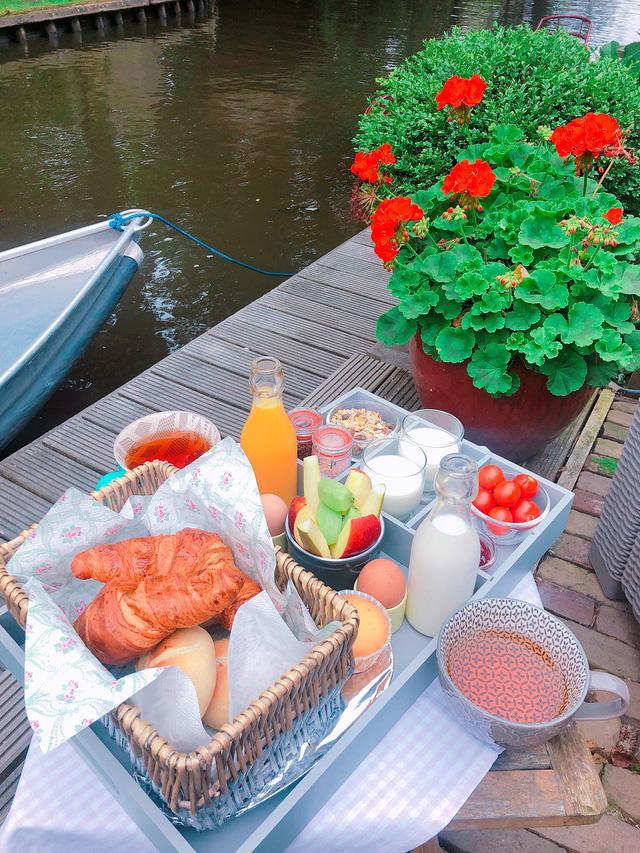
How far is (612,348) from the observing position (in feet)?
7.02

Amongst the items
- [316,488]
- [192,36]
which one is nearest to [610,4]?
[192,36]

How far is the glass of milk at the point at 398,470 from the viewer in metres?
1.66

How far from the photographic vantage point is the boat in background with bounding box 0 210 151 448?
348 cm

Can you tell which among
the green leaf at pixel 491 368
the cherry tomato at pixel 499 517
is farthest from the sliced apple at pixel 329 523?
the green leaf at pixel 491 368

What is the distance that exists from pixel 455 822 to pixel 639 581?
4.33ft

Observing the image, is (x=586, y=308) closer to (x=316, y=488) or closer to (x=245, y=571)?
(x=316, y=488)

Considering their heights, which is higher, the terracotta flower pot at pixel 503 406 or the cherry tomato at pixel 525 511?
the cherry tomato at pixel 525 511

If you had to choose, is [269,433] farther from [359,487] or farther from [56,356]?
[56,356]

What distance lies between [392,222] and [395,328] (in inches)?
21.1

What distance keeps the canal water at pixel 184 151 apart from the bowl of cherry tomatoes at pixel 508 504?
149 inches

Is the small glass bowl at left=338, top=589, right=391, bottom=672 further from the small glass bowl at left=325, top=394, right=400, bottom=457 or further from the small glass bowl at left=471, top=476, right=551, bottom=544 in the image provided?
the small glass bowl at left=325, top=394, right=400, bottom=457

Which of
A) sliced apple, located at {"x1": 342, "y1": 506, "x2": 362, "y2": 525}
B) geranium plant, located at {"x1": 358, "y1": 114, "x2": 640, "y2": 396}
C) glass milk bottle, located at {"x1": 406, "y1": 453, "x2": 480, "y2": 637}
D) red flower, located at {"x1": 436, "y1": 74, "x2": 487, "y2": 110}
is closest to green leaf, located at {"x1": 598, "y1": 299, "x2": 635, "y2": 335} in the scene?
geranium plant, located at {"x1": 358, "y1": 114, "x2": 640, "y2": 396}

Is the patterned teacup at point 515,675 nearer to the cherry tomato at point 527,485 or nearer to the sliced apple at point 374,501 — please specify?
the sliced apple at point 374,501

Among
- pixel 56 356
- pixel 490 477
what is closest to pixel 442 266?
pixel 490 477
